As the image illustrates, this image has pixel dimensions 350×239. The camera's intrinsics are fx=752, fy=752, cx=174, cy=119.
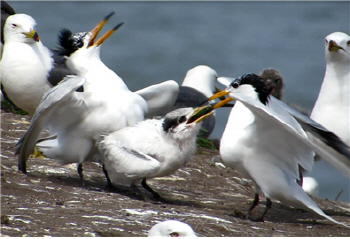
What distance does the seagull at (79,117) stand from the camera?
611 cm

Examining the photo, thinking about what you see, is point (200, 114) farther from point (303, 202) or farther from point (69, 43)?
point (69, 43)

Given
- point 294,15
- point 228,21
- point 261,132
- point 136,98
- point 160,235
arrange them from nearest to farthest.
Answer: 1. point 160,235
2. point 261,132
3. point 136,98
4. point 228,21
5. point 294,15

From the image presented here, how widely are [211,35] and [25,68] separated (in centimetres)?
1899

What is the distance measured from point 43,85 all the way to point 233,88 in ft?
8.21

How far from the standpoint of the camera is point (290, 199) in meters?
5.88

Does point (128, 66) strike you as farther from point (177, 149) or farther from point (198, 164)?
point (177, 149)

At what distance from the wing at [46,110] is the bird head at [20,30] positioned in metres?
1.89

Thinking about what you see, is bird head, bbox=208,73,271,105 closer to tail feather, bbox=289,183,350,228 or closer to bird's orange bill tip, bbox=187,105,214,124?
bird's orange bill tip, bbox=187,105,214,124

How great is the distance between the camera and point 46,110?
6059mm

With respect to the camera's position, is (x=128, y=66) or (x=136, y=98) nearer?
(x=136, y=98)

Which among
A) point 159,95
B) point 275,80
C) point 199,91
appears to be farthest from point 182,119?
point 199,91

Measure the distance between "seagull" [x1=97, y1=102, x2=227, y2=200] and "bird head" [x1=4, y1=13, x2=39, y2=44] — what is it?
225 cm

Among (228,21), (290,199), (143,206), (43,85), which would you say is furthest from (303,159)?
(228,21)

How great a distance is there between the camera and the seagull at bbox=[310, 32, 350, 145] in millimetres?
7156
